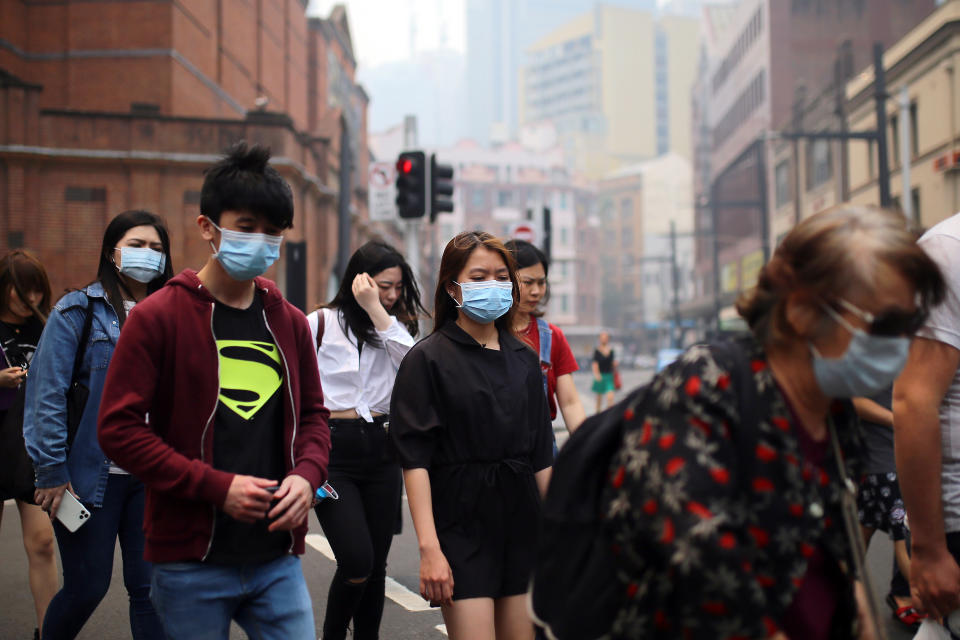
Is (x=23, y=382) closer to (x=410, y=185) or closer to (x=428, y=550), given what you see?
(x=428, y=550)

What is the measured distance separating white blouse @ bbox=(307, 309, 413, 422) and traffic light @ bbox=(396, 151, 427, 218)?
23.0 ft

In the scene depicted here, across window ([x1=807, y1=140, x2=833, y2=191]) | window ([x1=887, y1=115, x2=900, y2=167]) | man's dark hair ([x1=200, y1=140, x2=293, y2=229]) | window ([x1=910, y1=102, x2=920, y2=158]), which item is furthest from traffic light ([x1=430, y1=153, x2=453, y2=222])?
window ([x1=807, y1=140, x2=833, y2=191])

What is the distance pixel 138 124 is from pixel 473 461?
81.3 feet

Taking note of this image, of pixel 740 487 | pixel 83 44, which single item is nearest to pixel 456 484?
pixel 740 487

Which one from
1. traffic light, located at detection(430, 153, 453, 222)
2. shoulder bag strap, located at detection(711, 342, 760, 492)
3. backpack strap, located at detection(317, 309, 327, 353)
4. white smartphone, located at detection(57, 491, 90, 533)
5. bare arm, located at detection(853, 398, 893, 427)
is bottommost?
white smartphone, located at detection(57, 491, 90, 533)

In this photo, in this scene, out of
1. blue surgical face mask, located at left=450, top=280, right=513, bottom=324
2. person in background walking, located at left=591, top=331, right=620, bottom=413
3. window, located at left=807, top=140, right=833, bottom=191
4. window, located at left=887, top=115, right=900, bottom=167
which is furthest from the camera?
window, located at left=807, top=140, right=833, bottom=191

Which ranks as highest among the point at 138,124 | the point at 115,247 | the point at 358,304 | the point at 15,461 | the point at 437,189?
the point at 138,124

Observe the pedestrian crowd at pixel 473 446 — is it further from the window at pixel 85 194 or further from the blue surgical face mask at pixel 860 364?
the window at pixel 85 194

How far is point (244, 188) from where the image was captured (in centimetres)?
297

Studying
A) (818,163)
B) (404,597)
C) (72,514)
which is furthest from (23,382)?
(818,163)

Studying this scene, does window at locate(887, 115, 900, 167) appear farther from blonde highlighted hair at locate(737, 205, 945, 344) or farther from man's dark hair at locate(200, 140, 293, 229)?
blonde highlighted hair at locate(737, 205, 945, 344)

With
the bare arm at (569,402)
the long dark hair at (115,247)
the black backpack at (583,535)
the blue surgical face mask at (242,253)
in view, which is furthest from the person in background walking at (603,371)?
the black backpack at (583,535)

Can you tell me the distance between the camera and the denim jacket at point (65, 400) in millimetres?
4086

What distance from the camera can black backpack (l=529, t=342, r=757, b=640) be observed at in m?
2.07
